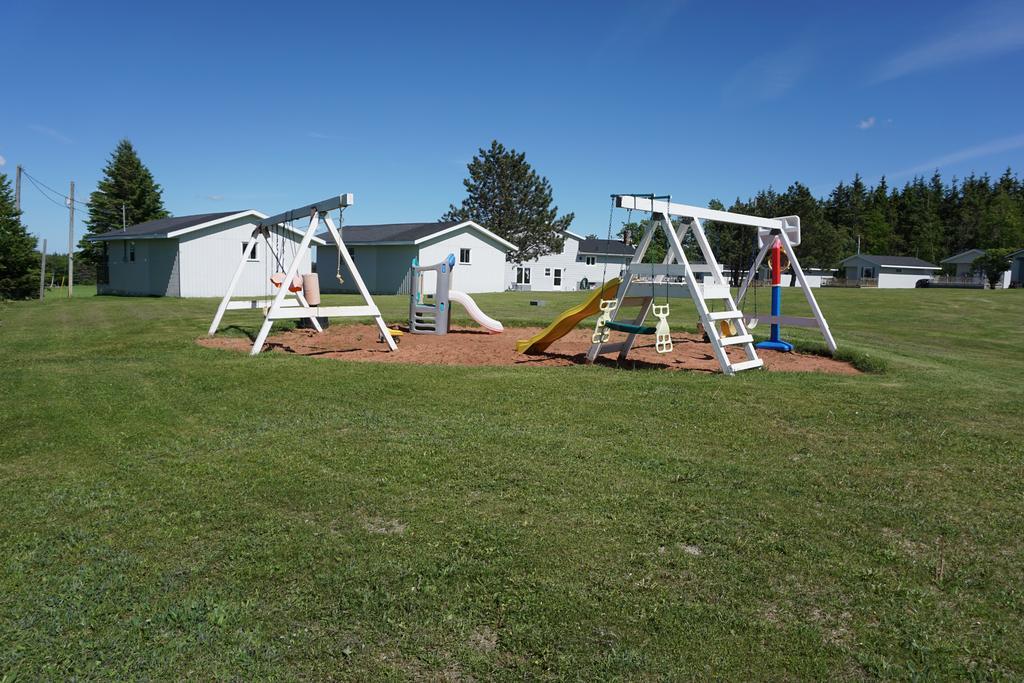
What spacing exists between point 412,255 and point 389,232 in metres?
4.55

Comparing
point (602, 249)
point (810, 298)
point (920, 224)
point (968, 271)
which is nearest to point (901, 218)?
point (920, 224)

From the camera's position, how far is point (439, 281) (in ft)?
47.1

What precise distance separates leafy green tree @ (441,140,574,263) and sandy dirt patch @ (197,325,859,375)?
1753 inches

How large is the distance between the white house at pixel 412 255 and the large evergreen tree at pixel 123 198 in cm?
2939

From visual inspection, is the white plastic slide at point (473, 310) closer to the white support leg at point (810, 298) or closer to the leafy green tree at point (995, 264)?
the white support leg at point (810, 298)

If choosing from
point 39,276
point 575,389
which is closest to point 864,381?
point 575,389

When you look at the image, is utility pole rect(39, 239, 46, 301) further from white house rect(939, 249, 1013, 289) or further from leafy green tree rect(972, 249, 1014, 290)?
white house rect(939, 249, 1013, 289)

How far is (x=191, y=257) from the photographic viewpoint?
31766 millimetres

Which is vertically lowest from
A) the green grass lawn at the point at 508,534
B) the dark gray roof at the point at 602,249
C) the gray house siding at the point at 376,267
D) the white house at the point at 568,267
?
the green grass lawn at the point at 508,534

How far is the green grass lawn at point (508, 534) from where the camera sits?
2818 millimetres

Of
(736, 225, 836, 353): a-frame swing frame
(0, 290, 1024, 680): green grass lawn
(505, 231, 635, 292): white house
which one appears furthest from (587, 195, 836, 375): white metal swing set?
(505, 231, 635, 292): white house

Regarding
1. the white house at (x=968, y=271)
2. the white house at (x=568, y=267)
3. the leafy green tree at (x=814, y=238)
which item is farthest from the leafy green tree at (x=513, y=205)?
the white house at (x=968, y=271)

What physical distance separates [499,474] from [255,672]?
2.39 m

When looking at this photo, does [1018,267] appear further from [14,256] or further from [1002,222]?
[14,256]
